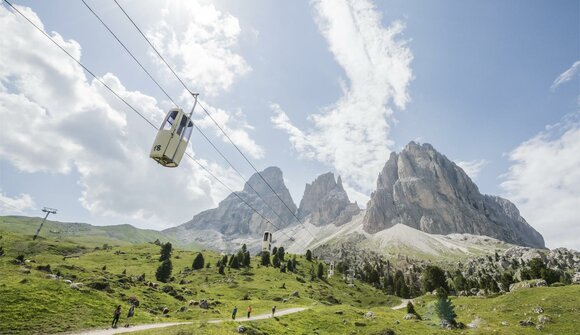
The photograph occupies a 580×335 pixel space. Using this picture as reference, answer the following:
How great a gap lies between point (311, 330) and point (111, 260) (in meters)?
133

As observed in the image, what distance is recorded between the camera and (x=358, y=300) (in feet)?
440

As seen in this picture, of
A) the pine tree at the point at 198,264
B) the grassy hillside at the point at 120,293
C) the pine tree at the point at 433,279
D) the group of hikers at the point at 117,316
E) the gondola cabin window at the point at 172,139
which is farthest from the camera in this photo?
the pine tree at the point at 433,279

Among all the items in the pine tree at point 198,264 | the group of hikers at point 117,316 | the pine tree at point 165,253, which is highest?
the pine tree at point 165,253

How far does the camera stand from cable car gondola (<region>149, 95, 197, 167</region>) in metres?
22.1

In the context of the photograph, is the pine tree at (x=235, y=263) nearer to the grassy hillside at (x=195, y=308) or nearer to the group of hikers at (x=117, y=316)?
the grassy hillside at (x=195, y=308)

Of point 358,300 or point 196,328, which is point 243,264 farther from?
point 196,328

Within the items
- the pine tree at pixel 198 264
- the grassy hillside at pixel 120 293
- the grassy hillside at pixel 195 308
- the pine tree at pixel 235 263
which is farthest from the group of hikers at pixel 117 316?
the pine tree at pixel 235 263

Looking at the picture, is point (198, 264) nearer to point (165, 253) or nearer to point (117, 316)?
point (165, 253)

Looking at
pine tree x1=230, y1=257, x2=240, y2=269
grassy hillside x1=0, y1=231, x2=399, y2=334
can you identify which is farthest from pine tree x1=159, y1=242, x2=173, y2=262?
pine tree x1=230, y1=257, x2=240, y2=269

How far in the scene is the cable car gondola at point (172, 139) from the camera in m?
22.1

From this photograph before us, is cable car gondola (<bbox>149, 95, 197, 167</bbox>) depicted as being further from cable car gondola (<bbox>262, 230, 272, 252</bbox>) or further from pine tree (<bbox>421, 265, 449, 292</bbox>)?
pine tree (<bbox>421, 265, 449, 292</bbox>)

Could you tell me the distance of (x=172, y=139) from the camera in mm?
22375

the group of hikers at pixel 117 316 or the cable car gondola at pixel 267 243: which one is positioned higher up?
the cable car gondola at pixel 267 243

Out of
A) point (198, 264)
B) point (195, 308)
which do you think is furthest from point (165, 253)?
point (195, 308)
